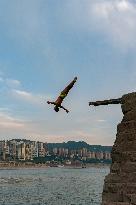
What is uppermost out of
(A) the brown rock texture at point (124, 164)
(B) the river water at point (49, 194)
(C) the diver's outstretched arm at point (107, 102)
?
(C) the diver's outstretched arm at point (107, 102)

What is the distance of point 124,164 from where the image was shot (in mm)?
10172

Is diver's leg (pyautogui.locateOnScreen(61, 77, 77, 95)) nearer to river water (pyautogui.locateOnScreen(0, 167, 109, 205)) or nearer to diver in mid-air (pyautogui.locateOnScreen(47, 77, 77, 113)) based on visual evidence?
diver in mid-air (pyautogui.locateOnScreen(47, 77, 77, 113))

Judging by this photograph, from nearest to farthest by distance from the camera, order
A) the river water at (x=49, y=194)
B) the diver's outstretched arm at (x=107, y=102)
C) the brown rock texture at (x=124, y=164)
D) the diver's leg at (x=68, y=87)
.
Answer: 1. the brown rock texture at (x=124, y=164)
2. the diver's leg at (x=68, y=87)
3. the diver's outstretched arm at (x=107, y=102)
4. the river water at (x=49, y=194)

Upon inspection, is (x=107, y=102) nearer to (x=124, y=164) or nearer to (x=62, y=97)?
(x=62, y=97)

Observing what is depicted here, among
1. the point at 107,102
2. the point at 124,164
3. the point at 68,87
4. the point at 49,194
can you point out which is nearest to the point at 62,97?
the point at 68,87

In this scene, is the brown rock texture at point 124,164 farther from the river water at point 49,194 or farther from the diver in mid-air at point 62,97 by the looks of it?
the river water at point 49,194

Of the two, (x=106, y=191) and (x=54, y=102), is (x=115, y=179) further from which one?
(x=54, y=102)

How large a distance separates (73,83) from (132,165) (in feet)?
8.72

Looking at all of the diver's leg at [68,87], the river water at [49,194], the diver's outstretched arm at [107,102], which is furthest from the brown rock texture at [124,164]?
the river water at [49,194]

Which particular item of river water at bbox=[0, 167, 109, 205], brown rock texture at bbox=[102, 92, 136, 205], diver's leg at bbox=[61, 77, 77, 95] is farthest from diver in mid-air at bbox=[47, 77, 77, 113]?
river water at bbox=[0, 167, 109, 205]

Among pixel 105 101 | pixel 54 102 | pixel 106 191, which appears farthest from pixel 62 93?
pixel 106 191

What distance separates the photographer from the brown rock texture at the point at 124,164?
9.85m

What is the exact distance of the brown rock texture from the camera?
9852mm

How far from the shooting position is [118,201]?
9.95 m
